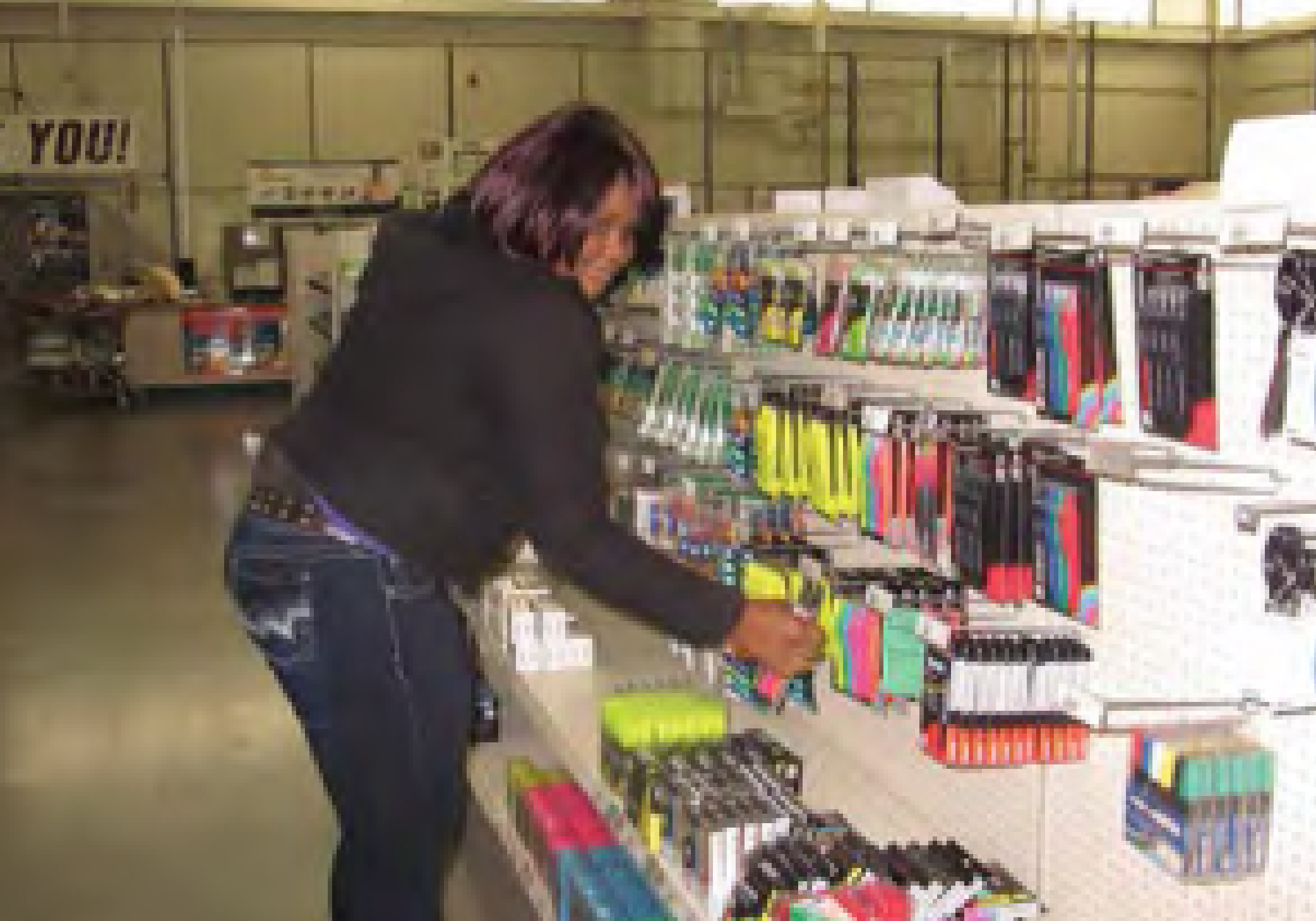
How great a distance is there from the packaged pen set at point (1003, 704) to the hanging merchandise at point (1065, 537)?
0.28 feet

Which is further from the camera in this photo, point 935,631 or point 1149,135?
point 1149,135

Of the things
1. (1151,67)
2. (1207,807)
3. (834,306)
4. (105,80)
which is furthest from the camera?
(1151,67)

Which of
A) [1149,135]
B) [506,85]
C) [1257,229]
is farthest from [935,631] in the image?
[1149,135]

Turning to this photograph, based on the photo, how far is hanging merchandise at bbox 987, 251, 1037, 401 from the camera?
7.04 feet

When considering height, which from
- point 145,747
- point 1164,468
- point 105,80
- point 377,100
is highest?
point 105,80

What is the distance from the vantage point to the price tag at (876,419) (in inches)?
97.7

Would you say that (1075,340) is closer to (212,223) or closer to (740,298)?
(740,298)

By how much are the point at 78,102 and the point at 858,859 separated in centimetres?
1544

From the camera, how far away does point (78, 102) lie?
15.6 metres

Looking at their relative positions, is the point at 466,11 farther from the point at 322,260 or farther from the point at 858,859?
the point at 858,859

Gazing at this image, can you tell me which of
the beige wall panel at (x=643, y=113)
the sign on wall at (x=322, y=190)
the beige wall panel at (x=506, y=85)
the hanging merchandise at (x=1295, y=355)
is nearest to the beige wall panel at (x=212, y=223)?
the sign on wall at (x=322, y=190)

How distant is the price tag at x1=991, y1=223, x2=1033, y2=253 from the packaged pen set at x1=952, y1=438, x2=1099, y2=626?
0.97 feet

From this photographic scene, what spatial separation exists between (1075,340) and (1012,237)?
255 mm

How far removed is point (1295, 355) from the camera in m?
1.63
